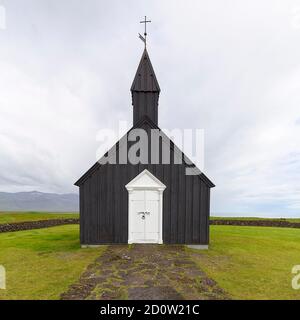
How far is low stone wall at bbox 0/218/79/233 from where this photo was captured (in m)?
20.7

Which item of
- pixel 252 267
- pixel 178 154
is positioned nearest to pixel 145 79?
pixel 178 154

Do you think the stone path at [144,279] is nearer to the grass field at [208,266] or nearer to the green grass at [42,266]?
the grass field at [208,266]

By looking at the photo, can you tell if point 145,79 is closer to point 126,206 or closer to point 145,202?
point 145,202

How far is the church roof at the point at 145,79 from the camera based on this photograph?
1404 cm

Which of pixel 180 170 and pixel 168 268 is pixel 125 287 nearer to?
pixel 168 268

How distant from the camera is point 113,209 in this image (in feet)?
39.9

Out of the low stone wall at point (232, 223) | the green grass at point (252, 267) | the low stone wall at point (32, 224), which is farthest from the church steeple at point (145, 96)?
the low stone wall at point (232, 223)

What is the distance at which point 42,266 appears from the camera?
8844 millimetres

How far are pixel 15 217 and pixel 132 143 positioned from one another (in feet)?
76.9
